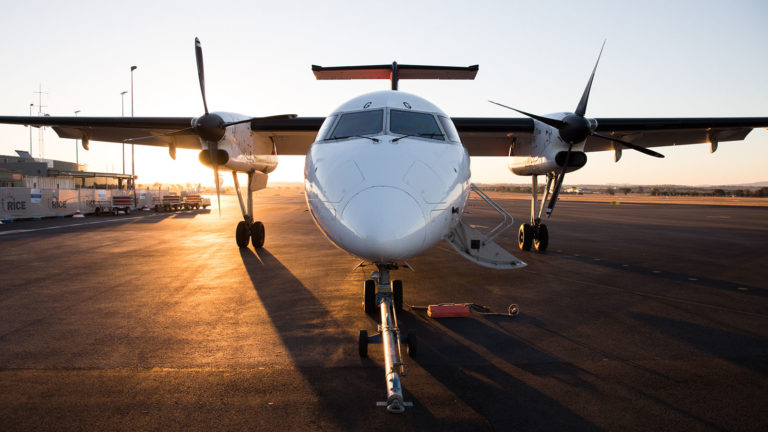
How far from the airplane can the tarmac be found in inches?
19.2

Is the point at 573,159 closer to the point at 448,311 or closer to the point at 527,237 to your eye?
the point at 527,237

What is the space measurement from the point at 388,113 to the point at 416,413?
137 inches

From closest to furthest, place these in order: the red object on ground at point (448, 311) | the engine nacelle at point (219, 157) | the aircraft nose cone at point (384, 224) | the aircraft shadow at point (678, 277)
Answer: the aircraft nose cone at point (384, 224) < the red object on ground at point (448, 311) < the aircraft shadow at point (678, 277) < the engine nacelle at point (219, 157)

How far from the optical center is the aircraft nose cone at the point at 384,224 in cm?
342

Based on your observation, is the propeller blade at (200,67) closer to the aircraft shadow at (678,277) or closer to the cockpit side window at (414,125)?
the cockpit side window at (414,125)

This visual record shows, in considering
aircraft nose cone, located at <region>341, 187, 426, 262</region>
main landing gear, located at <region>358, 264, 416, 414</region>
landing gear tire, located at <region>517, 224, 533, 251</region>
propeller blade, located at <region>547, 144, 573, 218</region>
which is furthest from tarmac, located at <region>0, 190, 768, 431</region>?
landing gear tire, located at <region>517, 224, 533, 251</region>

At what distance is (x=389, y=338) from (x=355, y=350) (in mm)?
920

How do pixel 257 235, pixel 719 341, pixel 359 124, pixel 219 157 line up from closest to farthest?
pixel 719 341
pixel 359 124
pixel 219 157
pixel 257 235

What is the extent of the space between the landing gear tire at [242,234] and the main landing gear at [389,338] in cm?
696

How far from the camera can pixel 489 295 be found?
6.63m

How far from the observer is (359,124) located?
5.07 metres

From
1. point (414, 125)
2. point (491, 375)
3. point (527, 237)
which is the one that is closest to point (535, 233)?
point (527, 237)

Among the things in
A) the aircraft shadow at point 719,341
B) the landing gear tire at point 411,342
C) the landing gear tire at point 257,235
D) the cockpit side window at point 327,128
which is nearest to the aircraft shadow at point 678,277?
the aircraft shadow at point 719,341

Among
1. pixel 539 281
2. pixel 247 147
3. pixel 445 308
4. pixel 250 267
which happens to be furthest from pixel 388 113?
pixel 247 147
